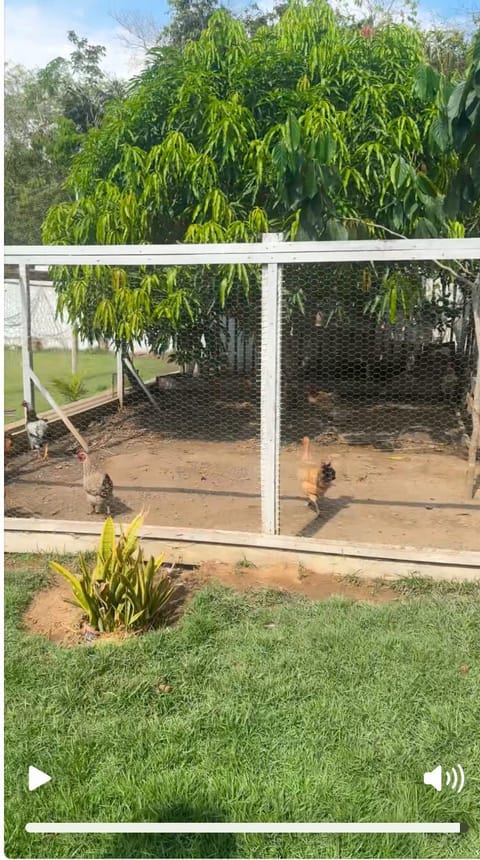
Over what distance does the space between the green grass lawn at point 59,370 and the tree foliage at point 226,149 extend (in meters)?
2.40

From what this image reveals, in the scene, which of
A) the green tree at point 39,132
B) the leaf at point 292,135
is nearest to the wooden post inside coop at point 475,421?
the leaf at point 292,135

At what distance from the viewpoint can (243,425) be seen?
24.2 feet

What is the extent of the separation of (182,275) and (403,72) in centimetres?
277

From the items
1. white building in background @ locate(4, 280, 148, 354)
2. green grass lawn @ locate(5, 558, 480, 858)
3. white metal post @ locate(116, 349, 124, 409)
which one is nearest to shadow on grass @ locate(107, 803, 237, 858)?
green grass lawn @ locate(5, 558, 480, 858)

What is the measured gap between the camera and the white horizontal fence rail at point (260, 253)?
311 cm

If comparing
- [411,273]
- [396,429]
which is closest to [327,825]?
[411,273]

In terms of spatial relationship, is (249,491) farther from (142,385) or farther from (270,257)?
(142,385)

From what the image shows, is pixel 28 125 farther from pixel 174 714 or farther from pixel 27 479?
pixel 174 714

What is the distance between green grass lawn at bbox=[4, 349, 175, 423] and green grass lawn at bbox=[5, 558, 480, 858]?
16.0 ft

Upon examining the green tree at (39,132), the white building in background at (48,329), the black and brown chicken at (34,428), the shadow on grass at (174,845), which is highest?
the green tree at (39,132)

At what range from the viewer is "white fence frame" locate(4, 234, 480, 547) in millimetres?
3121

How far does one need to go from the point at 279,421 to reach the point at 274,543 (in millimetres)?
663

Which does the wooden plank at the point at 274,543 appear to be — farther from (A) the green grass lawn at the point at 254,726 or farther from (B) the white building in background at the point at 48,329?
(B) the white building in background at the point at 48,329

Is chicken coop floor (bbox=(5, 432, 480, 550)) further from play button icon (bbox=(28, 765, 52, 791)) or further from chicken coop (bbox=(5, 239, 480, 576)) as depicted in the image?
play button icon (bbox=(28, 765, 52, 791))
